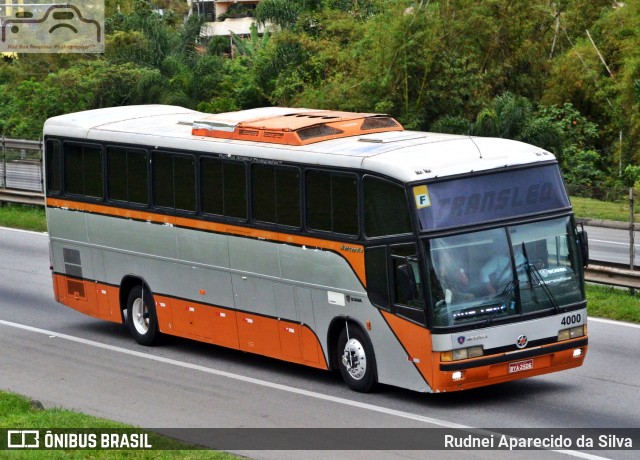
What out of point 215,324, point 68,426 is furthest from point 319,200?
point 68,426

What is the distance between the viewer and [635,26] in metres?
40.9

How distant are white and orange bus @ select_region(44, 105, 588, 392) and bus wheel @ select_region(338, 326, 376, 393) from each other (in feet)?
0.08

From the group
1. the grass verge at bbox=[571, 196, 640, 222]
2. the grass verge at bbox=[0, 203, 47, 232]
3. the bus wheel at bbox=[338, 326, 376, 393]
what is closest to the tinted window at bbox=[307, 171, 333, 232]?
the bus wheel at bbox=[338, 326, 376, 393]

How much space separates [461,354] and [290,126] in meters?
4.21

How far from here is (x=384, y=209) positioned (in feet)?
48.5

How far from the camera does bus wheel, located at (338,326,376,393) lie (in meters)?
15.3

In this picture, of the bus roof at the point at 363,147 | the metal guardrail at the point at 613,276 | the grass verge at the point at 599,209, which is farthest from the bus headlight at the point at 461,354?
the grass verge at the point at 599,209

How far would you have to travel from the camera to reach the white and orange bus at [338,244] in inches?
561

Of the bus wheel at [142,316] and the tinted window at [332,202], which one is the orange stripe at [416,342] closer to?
the tinted window at [332,202]

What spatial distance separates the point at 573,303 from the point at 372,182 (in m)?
2.71

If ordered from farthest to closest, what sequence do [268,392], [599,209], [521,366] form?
[599,209] → [268,392] → [521,366]

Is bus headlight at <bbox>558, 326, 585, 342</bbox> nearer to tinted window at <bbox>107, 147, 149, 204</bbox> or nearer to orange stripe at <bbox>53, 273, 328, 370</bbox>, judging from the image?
orange stripe at <bbox>53, 273, 328, 370</bbox>

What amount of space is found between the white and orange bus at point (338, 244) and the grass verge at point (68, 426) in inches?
121

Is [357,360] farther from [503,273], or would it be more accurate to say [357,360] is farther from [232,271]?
[232,271]
